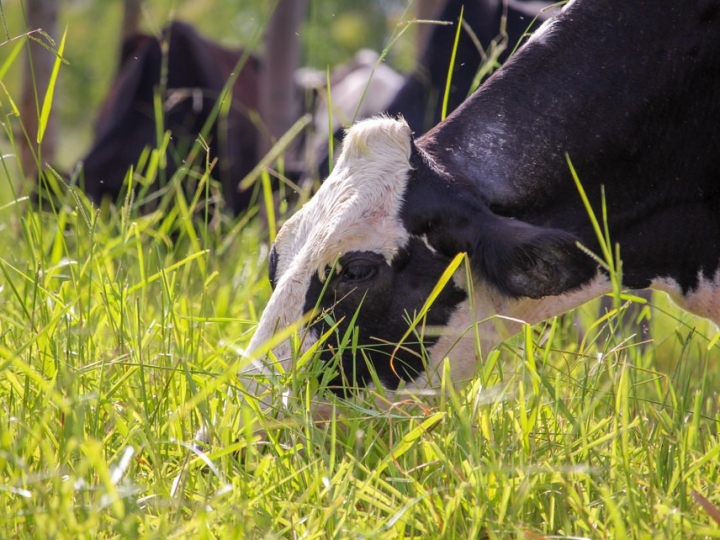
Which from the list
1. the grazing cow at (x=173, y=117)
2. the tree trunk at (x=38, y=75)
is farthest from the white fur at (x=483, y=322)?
the grazing cow at (x=173, y=117)

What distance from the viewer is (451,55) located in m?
5.00

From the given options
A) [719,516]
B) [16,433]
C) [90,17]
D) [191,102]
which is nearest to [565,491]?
[719,516]

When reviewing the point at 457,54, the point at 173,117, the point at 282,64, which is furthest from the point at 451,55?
the point at 173,117

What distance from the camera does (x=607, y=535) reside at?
1.72 m

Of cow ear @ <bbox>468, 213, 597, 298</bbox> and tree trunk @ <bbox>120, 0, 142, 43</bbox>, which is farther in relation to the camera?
tree trunk @ <bbox>120, 0, 142, 43</bbox>

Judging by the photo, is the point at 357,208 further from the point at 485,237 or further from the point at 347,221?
the point at 485,237

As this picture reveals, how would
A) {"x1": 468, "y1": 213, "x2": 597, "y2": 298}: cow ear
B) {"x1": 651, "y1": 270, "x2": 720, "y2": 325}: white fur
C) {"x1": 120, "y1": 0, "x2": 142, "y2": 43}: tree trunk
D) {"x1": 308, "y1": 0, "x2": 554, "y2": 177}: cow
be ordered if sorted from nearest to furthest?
{"x1": 468, "y1": 213, "x2": 597, "y2": 298}: cow ear < {"x1": 651, "y1": 270, "x2": 720, "y2": 325}: white fur < {"x1": 308, "y1": 0, "x2": 554, "y2": 177}: cow < {"x1": 120, "y1": 0, "x2": 142, "y2": 43}: tree trunk

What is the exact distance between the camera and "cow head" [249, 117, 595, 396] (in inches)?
95.5

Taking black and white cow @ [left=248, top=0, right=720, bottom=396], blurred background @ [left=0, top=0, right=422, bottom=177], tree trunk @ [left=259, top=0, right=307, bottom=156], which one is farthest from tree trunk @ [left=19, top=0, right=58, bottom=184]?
blurred background @ [left=0, top=0, right=422, bottom=177]

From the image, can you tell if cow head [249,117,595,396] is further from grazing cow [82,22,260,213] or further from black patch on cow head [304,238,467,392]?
grazing cow [82,22,260,213]

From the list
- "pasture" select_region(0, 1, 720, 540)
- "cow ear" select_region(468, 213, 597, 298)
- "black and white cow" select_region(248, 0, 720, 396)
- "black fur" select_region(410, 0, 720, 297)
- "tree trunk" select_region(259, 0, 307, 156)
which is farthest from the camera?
"tree trunk" select_region(259, 0, 307, 156)

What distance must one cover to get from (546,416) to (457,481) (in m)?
0.51

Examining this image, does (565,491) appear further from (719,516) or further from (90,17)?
(90,17)

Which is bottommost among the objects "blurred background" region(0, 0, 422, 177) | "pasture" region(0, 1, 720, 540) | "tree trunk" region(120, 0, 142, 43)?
"blurred background" region(0, 0, 422, 177)
